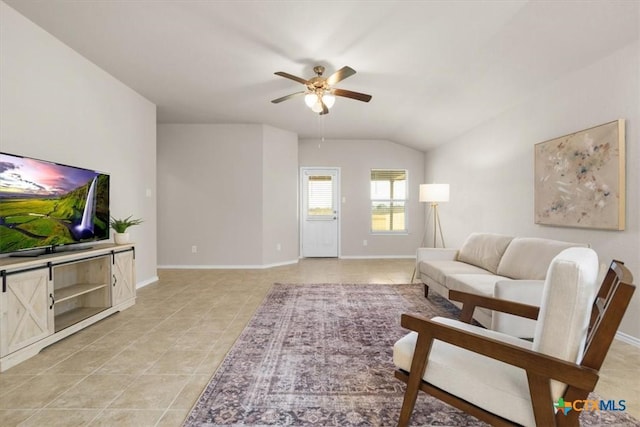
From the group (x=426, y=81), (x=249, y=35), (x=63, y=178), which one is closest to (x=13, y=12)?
(x=63, y=178)

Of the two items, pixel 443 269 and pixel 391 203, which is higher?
pixel 391 203

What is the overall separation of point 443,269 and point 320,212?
3.77 m

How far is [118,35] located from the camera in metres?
2.75

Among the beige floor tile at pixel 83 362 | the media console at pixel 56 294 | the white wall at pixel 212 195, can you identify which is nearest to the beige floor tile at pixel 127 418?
the beige floor tile at pixel 83 362

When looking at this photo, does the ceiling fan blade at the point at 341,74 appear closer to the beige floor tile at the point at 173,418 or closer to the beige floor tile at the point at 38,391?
the beige floor tile at the point at 173,418

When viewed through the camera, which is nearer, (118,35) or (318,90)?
(118,35)

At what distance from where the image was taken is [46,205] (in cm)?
246

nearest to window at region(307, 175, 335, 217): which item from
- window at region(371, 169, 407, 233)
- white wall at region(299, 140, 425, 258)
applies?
white wall at region(299, 140, 425, 258)

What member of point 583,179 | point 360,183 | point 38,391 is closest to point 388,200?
point 360,183

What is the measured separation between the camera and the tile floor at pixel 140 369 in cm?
162

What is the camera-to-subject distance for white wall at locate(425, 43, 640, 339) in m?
2.37

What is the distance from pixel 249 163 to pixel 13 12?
3421 millimetres

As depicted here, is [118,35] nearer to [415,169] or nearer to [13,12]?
[13,12]

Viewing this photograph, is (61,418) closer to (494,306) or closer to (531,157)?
(494,306)
